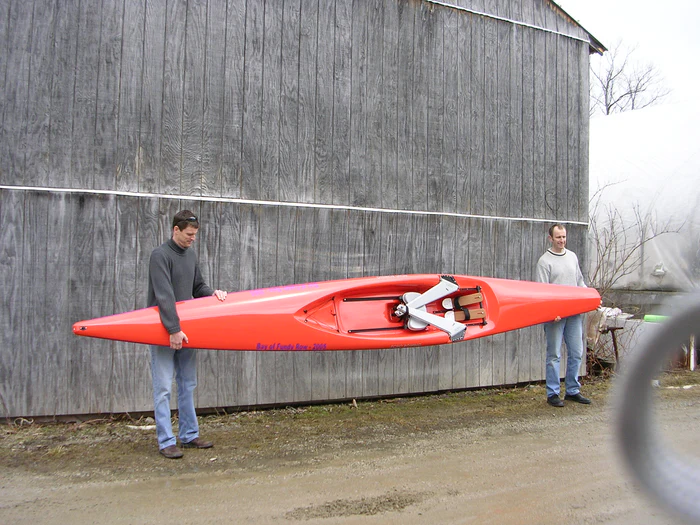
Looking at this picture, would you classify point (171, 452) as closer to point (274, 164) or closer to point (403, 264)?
point (274, 164)

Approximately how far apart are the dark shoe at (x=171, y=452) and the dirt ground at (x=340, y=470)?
0.14 ft

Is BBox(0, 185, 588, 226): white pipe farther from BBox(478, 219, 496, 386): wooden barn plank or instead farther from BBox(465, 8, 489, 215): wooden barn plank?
BBox(465, 8, 489, 215): wooden barn plank

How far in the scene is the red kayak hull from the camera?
4.00m

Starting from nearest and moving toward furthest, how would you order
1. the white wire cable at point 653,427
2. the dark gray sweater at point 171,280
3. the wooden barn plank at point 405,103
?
the white wire cable at point 653,427 → the dark gray sweater at point 171,280 → the wooden barn plank at point 405,103

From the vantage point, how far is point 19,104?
15.1 ft

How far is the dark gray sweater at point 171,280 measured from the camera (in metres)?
3.78

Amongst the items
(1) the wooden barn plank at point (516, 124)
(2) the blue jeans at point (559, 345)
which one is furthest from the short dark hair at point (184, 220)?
(1) the wooden barn plank at point (516, 124)

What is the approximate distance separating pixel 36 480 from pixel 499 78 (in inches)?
246

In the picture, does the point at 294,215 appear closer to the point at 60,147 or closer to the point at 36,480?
the point at 60,147

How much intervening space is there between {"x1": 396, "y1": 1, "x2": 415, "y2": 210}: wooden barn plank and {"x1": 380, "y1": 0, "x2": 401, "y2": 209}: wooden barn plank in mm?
39

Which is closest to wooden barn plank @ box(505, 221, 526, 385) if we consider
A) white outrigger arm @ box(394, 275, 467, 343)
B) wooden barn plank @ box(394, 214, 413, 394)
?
wooden barn plank @ box(394, 214, 413, 394)

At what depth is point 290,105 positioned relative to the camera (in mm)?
5461

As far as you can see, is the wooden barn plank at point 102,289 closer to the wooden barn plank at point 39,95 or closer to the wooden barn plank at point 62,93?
the wooden barn plank at point 62,93

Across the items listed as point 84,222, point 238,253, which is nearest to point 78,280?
point 84,222
